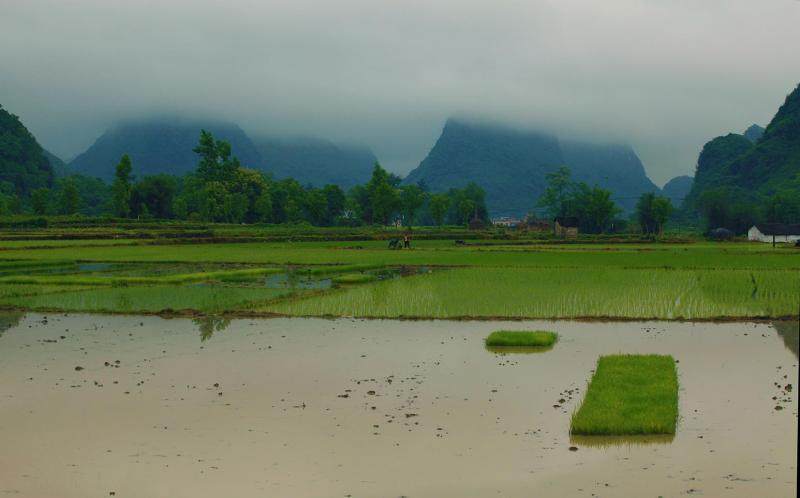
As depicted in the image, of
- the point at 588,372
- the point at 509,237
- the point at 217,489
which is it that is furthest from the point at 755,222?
the point at 217,489

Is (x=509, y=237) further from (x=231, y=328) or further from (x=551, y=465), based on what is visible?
(x=551, y=465)

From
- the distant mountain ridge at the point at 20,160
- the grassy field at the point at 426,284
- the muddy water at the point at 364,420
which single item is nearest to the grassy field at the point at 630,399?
the muddy water at the point at 364,420

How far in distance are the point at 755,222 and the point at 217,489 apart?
→ 11857cm

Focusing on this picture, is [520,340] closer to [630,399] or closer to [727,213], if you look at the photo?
[630,399]

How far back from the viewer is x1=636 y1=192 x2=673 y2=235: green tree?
387 feet

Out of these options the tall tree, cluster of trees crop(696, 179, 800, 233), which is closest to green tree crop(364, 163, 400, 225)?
the tall tree

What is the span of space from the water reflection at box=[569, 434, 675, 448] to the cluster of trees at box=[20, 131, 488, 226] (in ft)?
313

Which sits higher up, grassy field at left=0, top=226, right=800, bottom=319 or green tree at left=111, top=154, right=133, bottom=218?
green tree at left=111, top=154, right=133, bottom=218

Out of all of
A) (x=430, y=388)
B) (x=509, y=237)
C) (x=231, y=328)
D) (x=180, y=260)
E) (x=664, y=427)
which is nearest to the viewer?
(x=664, y=427)

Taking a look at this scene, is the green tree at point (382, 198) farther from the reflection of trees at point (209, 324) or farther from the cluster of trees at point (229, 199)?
the reflection of trees at point (209, 324)

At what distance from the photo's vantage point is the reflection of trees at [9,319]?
1984cm

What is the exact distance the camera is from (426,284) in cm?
3064

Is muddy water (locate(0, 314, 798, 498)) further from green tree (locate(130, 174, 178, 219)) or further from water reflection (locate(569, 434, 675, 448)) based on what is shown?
green tree (locate(130, 174, 178, 219))

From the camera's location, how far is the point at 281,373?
14.1 m
